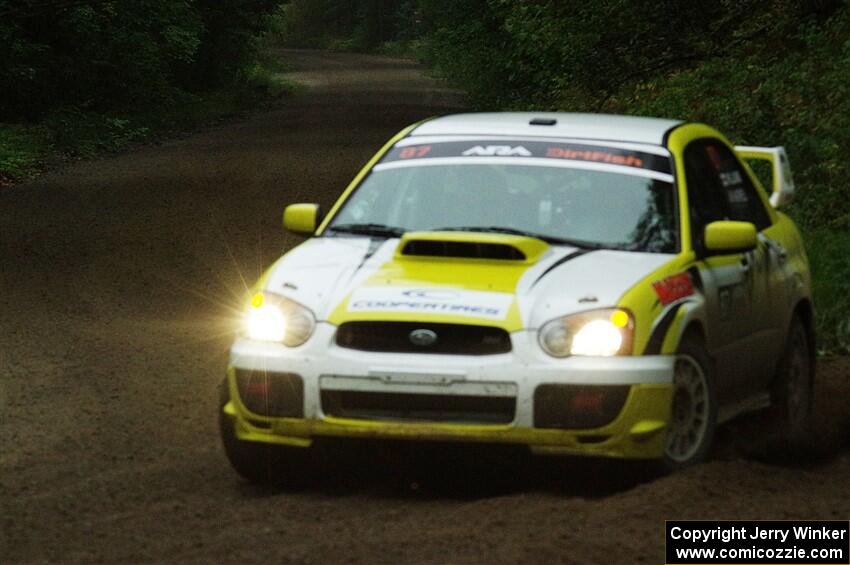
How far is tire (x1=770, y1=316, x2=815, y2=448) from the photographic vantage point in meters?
9.03

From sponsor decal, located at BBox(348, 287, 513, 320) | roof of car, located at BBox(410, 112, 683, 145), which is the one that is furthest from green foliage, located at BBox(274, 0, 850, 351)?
sponsor decal, located at BBox(348, 287, 513, 320)

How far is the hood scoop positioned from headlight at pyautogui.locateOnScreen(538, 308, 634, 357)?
524 millimetres

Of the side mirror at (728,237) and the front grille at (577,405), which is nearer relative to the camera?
the front grille at (577,405)

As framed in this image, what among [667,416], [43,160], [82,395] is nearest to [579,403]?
[667,416]

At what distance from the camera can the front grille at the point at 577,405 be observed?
7324 millimetres

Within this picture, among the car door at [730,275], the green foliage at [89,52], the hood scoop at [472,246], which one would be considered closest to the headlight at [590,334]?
the hood scoop at [472,246]

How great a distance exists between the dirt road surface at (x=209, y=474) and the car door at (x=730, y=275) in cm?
36

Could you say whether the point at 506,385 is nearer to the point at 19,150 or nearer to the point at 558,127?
the point at 558,127

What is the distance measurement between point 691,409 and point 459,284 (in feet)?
3.55

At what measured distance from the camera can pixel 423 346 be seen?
746 cm

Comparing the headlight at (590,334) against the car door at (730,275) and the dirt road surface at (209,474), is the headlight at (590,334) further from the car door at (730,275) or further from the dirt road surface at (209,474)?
the car door at (730,275)

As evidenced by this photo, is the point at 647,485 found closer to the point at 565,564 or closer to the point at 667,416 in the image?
the point at 667,416

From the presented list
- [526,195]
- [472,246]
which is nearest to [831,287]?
[526,195]

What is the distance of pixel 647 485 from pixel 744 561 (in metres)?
1.20
